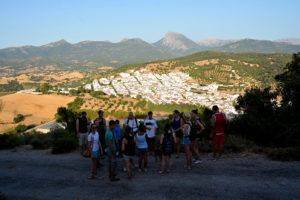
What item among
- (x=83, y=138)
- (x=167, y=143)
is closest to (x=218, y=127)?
(x=167, y=143)

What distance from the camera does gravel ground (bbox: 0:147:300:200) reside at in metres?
12.1

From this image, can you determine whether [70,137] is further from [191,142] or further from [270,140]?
[270,140]

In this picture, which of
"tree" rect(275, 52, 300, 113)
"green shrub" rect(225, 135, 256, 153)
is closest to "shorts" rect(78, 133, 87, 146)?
"green shrub" rect(225, 135, 256, 153)

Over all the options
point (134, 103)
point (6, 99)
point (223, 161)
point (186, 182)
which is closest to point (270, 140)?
point (223, 161)

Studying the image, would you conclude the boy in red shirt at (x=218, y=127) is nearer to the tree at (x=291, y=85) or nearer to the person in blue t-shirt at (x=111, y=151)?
the person in blue t-shirt at (x=111, y=151)

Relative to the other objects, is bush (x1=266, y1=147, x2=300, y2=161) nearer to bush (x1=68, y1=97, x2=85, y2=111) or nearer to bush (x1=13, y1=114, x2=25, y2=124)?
bush (x1=13, y1=114, x2=25, y2=124)

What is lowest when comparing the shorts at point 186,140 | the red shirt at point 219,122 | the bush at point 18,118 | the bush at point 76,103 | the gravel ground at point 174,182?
the bush at point 18,118

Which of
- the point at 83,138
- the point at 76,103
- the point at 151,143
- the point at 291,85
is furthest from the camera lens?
the point at 76,103

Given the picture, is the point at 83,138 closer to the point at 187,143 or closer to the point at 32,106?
the point at 187,143

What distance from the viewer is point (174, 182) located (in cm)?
1334

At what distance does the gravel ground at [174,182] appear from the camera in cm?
1215

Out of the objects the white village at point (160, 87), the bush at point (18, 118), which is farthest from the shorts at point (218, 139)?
the white village at point (160, 87)

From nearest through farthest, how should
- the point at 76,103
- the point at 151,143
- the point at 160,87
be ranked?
the point at 151,143 → the point at 76,103 → the point at 160,87

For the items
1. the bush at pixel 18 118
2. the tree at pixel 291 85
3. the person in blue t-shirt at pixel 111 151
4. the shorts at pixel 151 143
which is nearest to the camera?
the person in blue t-shirt at pixel 111 151
